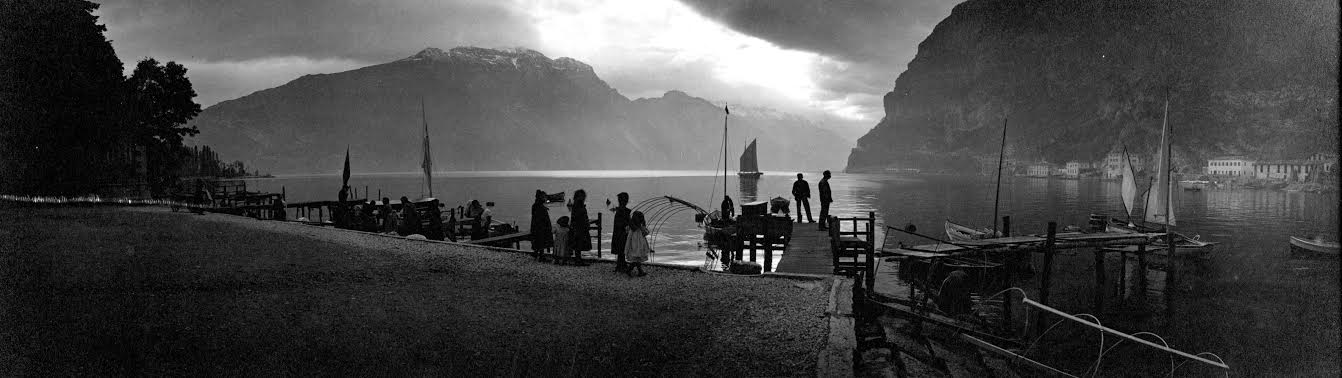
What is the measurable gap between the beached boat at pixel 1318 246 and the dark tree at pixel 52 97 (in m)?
65.9

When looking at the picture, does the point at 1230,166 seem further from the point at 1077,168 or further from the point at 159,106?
the point at 159,106

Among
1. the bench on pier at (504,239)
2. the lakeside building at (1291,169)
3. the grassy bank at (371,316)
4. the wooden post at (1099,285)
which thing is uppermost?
the lakeside building at (1291,169)

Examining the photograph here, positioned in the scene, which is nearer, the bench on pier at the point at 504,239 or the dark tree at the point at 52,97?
the bench on pier at the point at 504,239

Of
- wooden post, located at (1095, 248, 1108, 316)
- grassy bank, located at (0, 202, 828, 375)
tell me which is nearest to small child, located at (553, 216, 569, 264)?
grassy bank, located at (0, 202, 828, 375)

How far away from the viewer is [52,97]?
106 ft

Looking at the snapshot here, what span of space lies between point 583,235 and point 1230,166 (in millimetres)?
180622

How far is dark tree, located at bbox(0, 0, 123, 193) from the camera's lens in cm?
3002

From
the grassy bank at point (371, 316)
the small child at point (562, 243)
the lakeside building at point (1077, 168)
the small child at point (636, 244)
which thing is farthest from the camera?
the lakeside building at point (1077, 168)

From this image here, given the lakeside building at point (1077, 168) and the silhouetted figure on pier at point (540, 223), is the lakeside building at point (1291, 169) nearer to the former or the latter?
the lakeside building at point (1077, 168)

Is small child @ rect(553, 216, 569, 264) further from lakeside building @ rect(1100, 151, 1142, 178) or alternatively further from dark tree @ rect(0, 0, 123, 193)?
lakeside building @ rect(1100, 151, 1142, 178)

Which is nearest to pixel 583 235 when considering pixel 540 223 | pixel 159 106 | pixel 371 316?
pixel 540 223

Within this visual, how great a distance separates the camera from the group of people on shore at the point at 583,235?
15172 mm

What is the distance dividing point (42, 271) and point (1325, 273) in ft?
153

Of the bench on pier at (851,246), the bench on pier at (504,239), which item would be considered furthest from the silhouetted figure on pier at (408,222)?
the bench on pier at (851,246)
